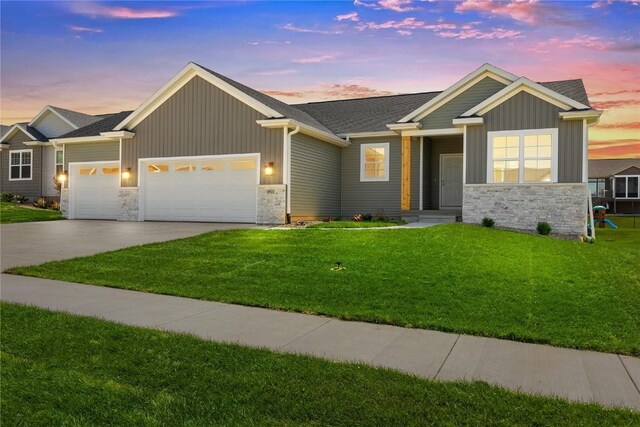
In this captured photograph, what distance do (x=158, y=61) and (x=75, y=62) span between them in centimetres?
315

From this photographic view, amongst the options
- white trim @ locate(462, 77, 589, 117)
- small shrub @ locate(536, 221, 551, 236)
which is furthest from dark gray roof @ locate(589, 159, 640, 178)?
small shrub @ locate(536, 221, 551, 236)

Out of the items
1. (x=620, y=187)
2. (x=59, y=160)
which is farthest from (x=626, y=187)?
(x=59, y=160)

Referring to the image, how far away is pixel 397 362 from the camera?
14.2 feet

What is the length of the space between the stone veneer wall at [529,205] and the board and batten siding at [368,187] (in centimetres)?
397

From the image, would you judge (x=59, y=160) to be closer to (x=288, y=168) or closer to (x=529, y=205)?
(x=288, y=168)

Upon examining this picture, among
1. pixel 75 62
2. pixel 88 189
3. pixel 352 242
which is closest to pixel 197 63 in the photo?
pixel 75 62

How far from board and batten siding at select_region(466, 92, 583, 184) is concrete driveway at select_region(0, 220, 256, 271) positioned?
8013 mm

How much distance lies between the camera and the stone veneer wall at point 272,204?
16.6 metres

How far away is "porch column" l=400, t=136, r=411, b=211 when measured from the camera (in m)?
18.2

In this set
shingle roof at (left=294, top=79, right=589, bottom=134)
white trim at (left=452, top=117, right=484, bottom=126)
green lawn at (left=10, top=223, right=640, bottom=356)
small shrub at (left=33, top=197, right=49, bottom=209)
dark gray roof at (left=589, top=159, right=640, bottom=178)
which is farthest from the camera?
dark gray roof at (left=589, top=159, right=640, bottom=178)

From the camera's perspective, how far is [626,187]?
4506 cm

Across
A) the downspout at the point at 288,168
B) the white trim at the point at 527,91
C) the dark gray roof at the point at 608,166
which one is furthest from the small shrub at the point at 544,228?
the dark gray roof at the point at 608,166

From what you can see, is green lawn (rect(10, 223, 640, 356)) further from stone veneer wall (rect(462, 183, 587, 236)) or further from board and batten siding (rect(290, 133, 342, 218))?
board and batten siding (rect(290, 133, 342, 218))

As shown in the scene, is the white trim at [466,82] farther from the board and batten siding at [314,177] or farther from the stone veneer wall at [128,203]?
the stone veneer wall at [128,203]
